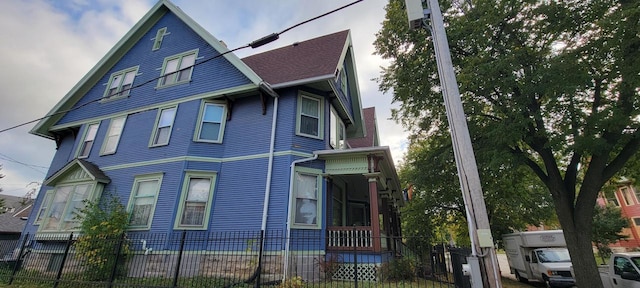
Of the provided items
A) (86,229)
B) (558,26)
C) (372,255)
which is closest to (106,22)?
(86,229)

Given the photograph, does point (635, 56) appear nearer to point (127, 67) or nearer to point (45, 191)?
point (127, 67)

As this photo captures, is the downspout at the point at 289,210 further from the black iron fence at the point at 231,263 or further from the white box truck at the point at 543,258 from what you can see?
the white box truck at the point at 543,258

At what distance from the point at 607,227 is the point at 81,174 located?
36270 millimetres

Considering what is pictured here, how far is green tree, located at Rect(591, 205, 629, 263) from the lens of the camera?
74.8 feet

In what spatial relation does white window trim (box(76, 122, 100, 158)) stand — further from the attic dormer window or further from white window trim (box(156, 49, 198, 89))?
the attic dormer window

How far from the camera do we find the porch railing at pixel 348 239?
8.95m

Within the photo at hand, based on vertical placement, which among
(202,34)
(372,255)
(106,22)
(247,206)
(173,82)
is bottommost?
(372,255)

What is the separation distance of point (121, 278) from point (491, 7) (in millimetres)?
15114

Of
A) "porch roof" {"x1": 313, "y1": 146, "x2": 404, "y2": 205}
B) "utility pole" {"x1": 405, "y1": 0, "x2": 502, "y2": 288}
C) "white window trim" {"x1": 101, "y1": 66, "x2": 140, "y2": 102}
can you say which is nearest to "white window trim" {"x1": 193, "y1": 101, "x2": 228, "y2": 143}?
"porch roof" {"x1": 313, "y1": 146, "x2": 404, "y2": 205}

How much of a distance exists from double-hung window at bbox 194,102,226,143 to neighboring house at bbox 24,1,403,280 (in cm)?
4

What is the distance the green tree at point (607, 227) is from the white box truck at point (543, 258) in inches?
449

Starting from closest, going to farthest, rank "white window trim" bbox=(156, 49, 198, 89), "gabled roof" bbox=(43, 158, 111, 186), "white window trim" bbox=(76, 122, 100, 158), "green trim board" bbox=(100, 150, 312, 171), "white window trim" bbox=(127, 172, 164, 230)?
A: "white window trim" bbox=(127, 172, 164, 230) → "green trim board" bbox=(100, 150, 312, 171) → "gabled roof" bbox=(43, 158, 111, 186) → "white window trim" bbox=(156, 49, 198, 89) → "white window trim" bbox=(76, 122, 100, 158)

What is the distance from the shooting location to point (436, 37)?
4.77 metres

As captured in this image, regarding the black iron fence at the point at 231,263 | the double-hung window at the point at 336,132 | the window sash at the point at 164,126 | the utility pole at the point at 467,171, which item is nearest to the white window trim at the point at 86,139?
the window sash at the point at 164,126
